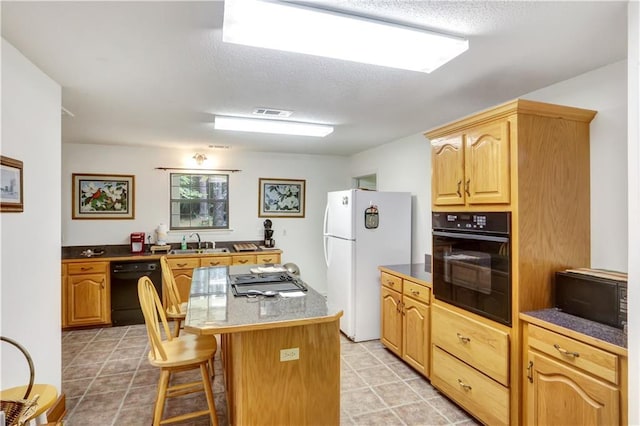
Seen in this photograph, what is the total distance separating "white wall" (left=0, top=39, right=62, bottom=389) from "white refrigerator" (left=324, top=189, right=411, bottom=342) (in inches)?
102

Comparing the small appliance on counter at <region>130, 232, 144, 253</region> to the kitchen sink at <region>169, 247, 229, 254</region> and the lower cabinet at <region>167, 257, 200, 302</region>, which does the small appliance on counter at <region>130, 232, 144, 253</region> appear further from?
the lower cabinet at <region>167, 257, 200, 302</region>

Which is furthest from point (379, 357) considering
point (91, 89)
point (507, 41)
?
point (91, 89)

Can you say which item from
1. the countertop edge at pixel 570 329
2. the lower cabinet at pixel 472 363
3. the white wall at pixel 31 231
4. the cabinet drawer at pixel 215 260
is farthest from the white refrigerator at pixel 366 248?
the white wall at pixel 31 231

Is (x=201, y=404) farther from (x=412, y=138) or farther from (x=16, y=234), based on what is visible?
(x=412, y=138)

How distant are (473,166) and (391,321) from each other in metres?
1.81

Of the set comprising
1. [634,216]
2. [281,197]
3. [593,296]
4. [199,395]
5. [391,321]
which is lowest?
[199,395]

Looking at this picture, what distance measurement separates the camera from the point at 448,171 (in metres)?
2.56

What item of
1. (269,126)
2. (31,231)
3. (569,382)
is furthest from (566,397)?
(31,231)

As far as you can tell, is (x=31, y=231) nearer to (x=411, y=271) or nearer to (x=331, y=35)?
(x=331, y=35)

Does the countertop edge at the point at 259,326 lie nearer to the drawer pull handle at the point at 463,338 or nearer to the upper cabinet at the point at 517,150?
the drawer pull handle at the point at 463,338

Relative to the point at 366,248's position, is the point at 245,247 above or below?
below

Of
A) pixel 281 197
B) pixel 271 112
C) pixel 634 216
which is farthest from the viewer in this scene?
pixel 281 197

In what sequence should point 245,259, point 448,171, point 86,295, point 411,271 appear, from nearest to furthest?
point 448,171, point 411,271, point 86,295, point 245,259

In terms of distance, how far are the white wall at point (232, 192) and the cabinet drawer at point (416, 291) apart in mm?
2671
